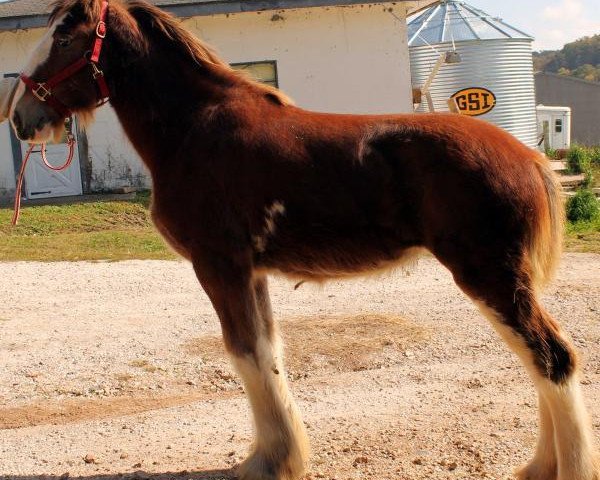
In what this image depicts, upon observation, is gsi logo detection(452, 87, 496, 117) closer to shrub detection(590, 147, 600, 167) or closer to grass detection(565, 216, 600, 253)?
shrub detection(590, 147, 600, 167)

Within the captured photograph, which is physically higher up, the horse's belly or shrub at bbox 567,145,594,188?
the horse's belly

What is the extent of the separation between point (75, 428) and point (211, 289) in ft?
5.60

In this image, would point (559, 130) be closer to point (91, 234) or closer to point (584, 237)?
point (584, 237)

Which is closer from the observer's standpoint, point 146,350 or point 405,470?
point 405,470

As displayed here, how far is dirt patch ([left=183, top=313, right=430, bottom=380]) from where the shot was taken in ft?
21.4

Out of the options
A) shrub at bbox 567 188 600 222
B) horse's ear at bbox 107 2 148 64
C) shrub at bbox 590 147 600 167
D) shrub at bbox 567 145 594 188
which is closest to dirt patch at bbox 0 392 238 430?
horse's ear at bbox 107 2 148 64

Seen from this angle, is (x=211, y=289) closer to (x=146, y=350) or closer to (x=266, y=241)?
(x=266, y=241)

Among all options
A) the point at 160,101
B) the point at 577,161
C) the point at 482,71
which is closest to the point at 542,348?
the point at 160,101

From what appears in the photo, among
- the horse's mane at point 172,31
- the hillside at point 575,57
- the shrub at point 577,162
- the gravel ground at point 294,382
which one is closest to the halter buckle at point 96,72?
the horse's mane at point 172,31

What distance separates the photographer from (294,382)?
6.18 m

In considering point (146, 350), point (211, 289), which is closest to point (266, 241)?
point (211, 289)

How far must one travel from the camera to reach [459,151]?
3.96m

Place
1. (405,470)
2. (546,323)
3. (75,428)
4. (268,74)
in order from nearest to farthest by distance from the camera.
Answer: (546,323), (405,470), (75,428), (268,74)

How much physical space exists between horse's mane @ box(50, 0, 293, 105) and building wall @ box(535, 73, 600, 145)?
171 feet
